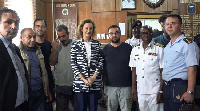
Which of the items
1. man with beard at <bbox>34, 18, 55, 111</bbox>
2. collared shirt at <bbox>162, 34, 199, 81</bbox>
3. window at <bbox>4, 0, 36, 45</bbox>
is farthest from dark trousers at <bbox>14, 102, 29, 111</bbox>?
window at <bbox>4, 0, 36, 45</bbox>

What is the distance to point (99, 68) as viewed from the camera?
2686 mm

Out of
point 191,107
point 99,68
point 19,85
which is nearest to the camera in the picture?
point 19,85

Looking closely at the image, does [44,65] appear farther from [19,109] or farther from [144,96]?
[144,96]

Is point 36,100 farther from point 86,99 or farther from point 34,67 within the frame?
point 86,99

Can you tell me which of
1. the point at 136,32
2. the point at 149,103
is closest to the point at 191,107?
the point at 149,103

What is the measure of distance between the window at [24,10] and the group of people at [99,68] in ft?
6.17

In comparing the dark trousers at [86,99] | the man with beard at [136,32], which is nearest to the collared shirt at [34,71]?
the dark trousers at [86,99]

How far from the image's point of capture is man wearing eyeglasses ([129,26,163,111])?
2578 mm

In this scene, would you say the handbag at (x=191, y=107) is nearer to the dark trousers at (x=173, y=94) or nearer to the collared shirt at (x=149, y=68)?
the dark trousers at (x=173, y=94)

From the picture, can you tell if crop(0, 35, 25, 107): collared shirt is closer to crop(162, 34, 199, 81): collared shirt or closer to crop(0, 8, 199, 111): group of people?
crop(0, 8, 199, 111): group of people

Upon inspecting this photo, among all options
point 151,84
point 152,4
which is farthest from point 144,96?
point 152,4

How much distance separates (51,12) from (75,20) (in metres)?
0.77

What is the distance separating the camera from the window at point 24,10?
4.68 meters

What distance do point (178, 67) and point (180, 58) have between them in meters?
0.09
